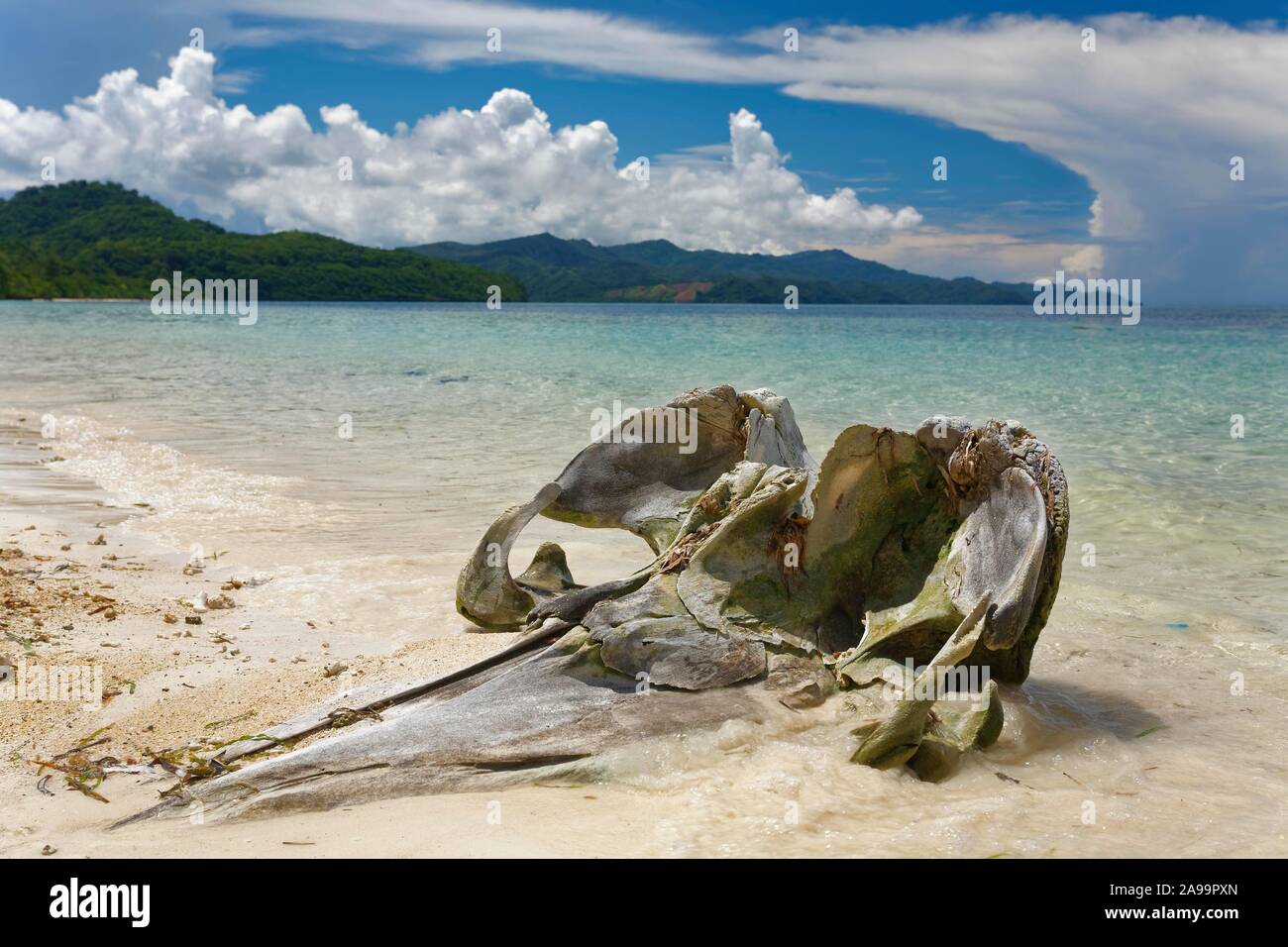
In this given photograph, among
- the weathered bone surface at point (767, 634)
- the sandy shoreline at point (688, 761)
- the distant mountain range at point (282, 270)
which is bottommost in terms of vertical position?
the sandy shoreline at point (688, 761)

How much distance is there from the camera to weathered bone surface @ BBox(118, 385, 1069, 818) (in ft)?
10.5

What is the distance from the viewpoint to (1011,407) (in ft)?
56.5

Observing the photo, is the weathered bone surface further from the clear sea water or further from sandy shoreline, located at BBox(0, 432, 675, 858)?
the clear sea water

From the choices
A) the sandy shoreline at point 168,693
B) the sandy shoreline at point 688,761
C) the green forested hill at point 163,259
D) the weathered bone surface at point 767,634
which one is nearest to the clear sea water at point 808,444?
the sandy shoreline at point 688,761

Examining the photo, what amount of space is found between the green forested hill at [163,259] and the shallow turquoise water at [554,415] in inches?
2639

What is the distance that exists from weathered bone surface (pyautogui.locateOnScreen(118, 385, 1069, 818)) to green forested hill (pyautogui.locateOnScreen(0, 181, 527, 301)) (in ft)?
316

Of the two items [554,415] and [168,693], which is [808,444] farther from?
[168,693]

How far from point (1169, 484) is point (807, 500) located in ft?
23.3

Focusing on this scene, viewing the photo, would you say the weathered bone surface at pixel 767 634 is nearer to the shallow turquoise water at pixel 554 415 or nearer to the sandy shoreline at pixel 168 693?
the sandy shoreline at pixel 168 693

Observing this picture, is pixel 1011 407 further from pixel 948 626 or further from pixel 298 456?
pixel 948 626

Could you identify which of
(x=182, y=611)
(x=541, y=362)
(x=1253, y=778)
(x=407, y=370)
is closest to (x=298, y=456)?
(x=182, y=611)

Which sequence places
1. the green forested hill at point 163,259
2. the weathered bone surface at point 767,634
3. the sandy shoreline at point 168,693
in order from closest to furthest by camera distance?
the sandy shoreline at point 168,693
the weathered bone surface at point 767,634
the green forested hill at point 163,259

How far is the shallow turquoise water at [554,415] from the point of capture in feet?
26.3

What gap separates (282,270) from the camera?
111 m
